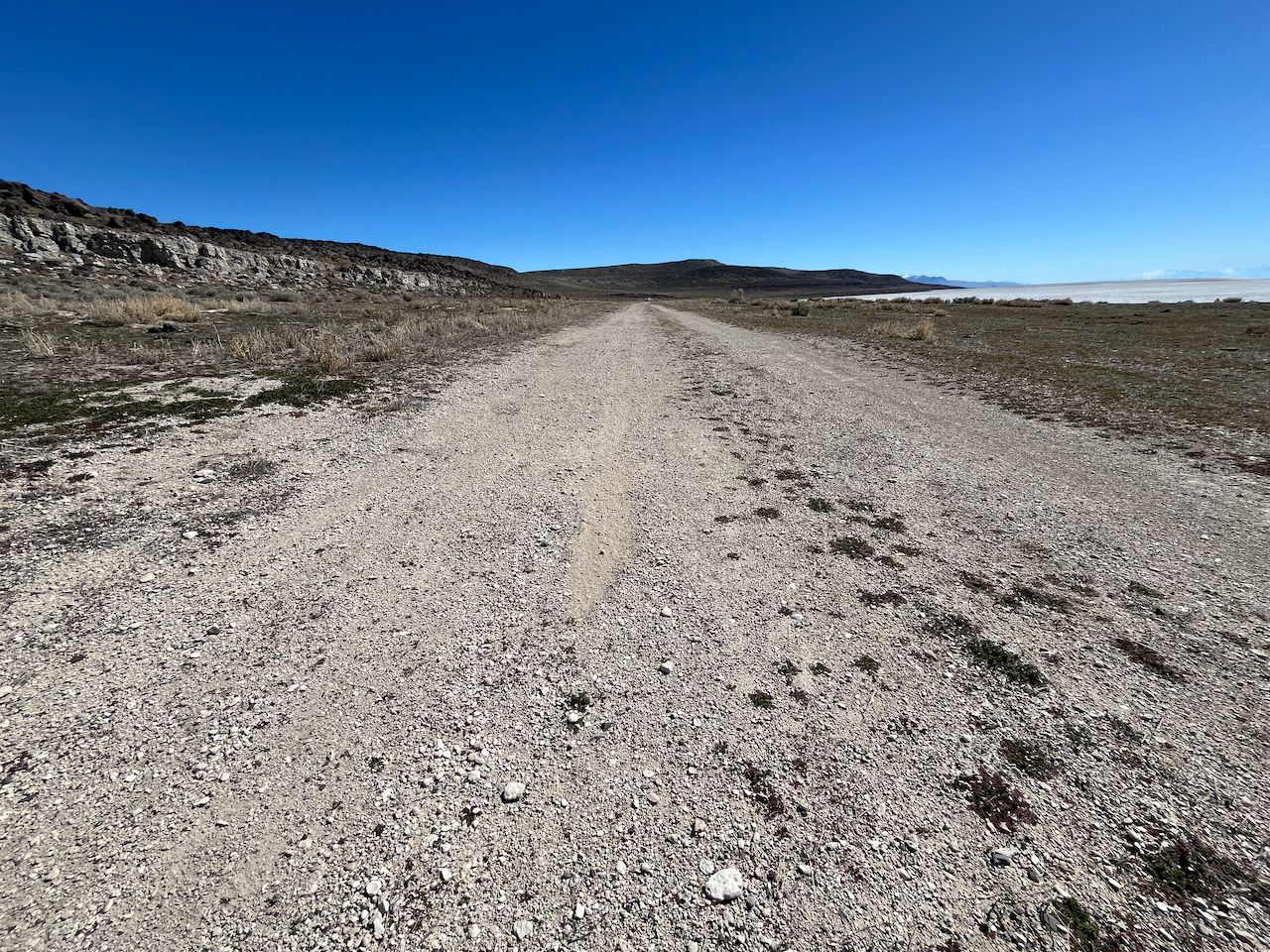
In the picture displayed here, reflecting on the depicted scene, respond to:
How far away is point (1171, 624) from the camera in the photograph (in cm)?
361

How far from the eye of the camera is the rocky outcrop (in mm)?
31281

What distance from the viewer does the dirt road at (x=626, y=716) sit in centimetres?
203

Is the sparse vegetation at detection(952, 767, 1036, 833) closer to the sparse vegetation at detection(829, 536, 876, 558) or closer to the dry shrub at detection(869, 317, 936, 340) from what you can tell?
the sparse vegetation at detection(829, 536, 876, 558)

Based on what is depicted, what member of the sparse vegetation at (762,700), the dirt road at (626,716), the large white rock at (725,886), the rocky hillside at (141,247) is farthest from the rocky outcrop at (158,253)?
the large white rock at (725,886)

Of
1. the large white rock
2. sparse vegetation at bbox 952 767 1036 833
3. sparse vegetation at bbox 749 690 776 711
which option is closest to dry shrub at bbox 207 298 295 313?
sparse vegetation at bbox 749 690 776 711

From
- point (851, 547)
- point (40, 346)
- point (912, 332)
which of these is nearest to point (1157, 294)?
point (912, 332)

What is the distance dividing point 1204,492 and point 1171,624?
3.72 m

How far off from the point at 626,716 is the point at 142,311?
72.7ft

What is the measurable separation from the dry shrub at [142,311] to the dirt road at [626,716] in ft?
50.3

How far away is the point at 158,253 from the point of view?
36.6 metres

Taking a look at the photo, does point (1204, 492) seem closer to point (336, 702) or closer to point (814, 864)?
point (814, 864)

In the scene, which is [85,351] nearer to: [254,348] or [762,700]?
[254,348]

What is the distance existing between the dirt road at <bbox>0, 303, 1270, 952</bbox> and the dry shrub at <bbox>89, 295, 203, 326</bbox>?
15325 mm

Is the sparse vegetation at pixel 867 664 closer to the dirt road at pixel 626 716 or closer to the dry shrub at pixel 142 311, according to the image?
the dirt road at pixel 626 716
